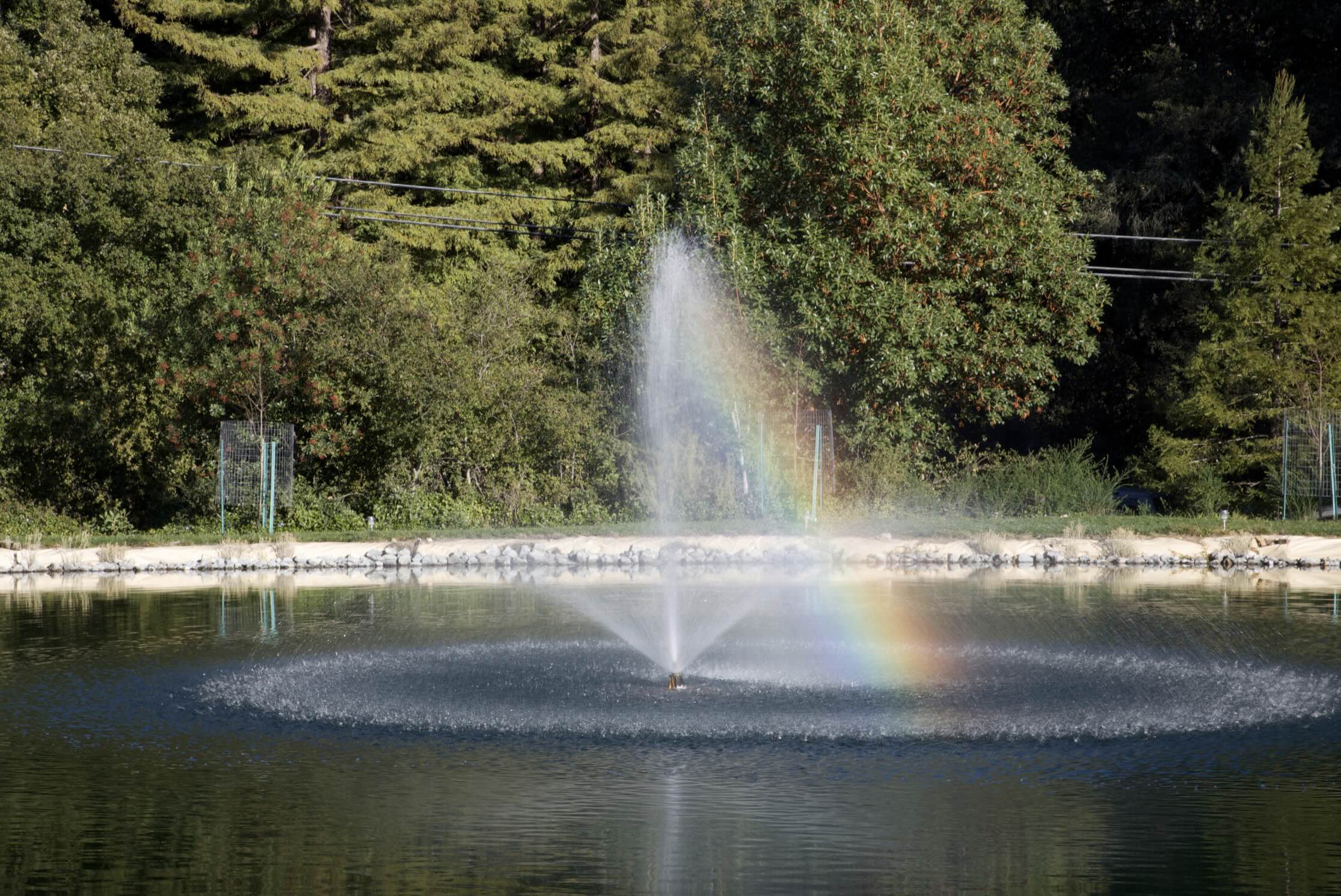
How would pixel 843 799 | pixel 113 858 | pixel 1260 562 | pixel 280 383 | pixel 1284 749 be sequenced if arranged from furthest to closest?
pixel 280 383
pixel 1260 562
pixel 1284 749
pixel 843 799
pixel 113 858

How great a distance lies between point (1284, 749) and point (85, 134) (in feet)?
93.0

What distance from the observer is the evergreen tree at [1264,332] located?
30516 millimetres

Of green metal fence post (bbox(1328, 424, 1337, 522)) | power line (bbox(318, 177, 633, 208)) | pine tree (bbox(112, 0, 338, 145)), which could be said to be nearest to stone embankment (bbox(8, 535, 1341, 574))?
green metal fence post (bbox(1328, 424, 1337, 522))

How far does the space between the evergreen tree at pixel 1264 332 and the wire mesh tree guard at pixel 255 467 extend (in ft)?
55.0

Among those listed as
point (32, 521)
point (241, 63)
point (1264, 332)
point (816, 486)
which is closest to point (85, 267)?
point (32, 521)

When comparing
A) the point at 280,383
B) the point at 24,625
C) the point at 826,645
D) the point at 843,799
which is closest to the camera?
the point at 843,799

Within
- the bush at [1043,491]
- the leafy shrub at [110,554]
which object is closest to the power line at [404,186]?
the bush at [1043,491]

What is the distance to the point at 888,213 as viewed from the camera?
95.4ft

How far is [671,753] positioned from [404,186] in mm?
25349

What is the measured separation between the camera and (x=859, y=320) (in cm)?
2888

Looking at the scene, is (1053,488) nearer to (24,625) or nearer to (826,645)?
(826,645)

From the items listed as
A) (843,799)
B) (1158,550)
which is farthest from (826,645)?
(1158,550)

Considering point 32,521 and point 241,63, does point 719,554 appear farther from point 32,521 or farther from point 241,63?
point 241,63

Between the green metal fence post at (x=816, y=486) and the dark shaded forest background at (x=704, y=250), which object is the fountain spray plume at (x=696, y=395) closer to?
the dark shaded forest background at (x=704, y=250)
